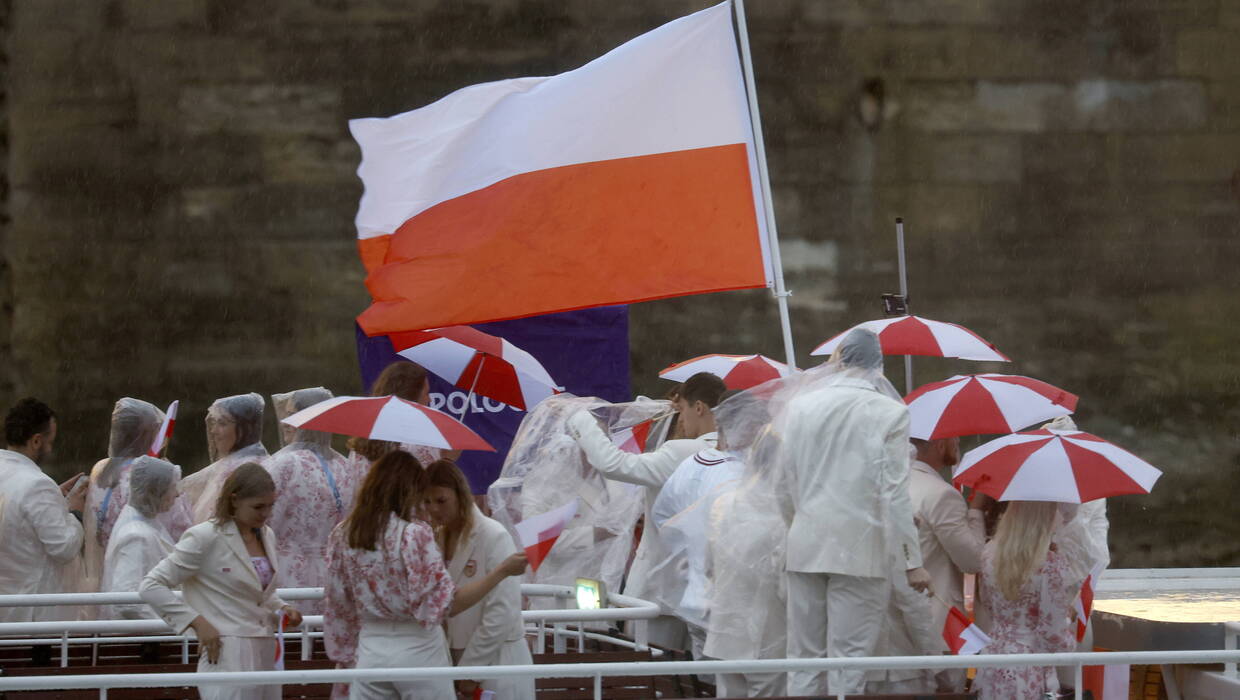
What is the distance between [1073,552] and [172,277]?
29.2 feet

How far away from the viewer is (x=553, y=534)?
5141 mm

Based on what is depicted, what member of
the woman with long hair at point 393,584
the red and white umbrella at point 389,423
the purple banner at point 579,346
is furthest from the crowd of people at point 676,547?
the purple banner at point 579,346

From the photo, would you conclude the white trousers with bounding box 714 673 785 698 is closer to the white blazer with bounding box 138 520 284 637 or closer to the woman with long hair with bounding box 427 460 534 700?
the woman with long hair with bounding box 427 460 534 700

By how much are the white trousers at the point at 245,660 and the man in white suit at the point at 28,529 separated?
192 cm

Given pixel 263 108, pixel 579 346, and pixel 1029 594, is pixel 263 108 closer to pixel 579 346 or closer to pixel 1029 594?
pixel 579 346

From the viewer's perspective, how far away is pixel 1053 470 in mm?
5270

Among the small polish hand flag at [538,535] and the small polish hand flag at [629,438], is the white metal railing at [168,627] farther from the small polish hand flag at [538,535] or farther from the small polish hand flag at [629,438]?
the small polish hand flag at [629,438]

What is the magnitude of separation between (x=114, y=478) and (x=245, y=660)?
90.7 inches

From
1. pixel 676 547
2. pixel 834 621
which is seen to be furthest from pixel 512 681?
pixel 676 547

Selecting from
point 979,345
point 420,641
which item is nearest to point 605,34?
point 979,345

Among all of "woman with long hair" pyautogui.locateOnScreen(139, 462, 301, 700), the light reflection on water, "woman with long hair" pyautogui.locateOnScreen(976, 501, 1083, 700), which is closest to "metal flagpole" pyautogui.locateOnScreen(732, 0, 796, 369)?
"woman with long hair" pyautogui.locateOnScreen(976, 501, 1083, 700)

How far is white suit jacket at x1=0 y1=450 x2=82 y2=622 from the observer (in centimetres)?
686

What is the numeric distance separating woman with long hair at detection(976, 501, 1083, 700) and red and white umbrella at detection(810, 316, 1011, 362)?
73.4 inches

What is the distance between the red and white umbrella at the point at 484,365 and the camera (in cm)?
803
